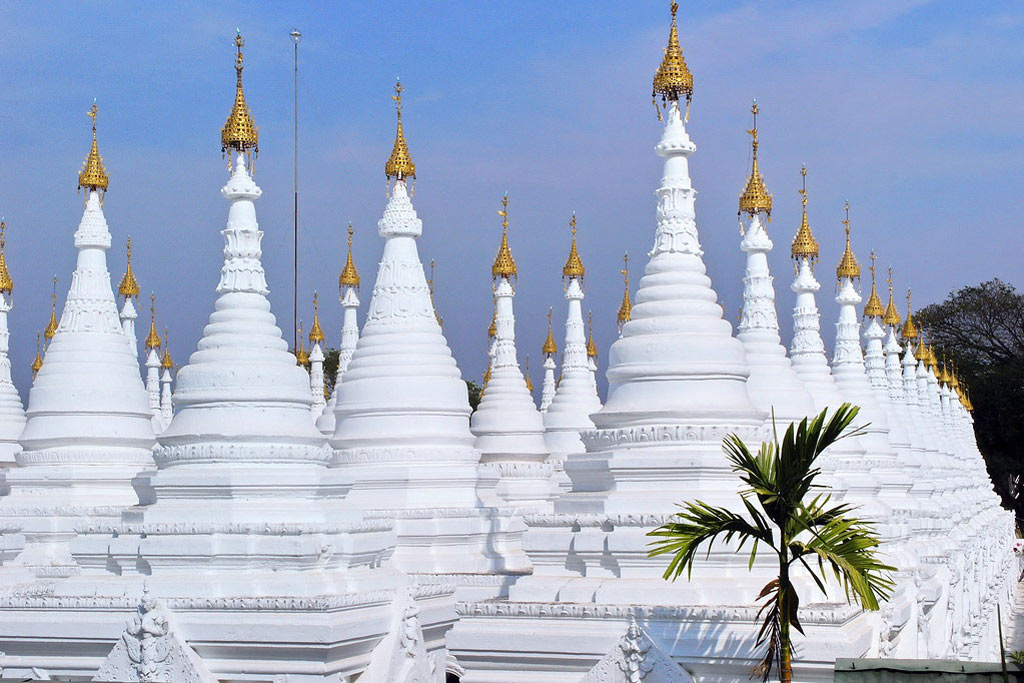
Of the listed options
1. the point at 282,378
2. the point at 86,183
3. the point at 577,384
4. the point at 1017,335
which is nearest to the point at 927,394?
the point at 577,384

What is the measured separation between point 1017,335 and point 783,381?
74.6 meters

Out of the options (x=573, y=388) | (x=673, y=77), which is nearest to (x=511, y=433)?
Result: (x=573, y=388)

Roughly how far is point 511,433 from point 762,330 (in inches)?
308

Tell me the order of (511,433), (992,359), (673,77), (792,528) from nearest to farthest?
1. (792,528)
2. (673,77)
3. (511,433)
4. (992,359)

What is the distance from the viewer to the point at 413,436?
2352cm

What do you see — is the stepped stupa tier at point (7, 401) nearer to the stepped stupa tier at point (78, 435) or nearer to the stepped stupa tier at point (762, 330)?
the stepped stupa tier at point (78, 435)

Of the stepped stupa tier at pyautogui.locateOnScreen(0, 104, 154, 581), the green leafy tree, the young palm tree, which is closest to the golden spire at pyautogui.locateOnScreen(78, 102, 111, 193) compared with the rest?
the stepped stupa tier at pyautogui.locateOnScreen(0, 104, 154, 581)

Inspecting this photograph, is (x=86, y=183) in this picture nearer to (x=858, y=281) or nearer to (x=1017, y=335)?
(x=858, y=281)

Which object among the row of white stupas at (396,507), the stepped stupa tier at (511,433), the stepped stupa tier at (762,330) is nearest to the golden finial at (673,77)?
the row of white stupas at (396,507)

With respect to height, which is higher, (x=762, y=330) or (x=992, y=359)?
(x=992, y=359)

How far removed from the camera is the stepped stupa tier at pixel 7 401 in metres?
30.6

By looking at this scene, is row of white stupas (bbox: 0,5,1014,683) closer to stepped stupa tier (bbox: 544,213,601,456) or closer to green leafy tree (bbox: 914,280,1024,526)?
→ stepped stupa tier (bbox: 544,213,601,456)

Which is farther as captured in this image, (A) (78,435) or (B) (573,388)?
(B) (573,388)

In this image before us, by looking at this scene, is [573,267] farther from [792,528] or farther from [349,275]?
[792,528]
